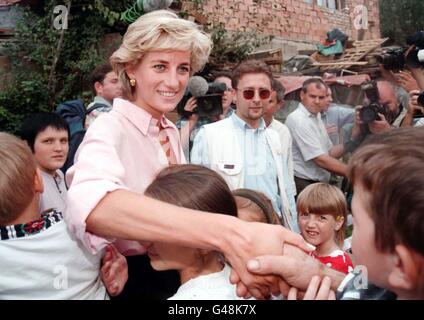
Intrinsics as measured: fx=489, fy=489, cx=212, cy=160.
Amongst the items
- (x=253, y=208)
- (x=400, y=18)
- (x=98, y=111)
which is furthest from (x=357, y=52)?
(x=253, y=208)

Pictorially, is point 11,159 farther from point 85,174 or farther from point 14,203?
point 85,174

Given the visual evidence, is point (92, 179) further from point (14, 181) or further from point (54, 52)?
point (54, 52)

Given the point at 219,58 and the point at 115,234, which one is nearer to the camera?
the point at 115,234

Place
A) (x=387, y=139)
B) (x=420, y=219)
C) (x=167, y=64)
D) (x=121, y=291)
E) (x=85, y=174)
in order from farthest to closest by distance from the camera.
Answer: (x=167, y=64) < (x=121, y=291) < (x=85, y=174) < (x=387, y=139) < (x=420, y=219)

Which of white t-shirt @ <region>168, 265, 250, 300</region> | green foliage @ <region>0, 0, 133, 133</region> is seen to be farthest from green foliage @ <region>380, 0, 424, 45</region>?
white t-shirt @ <region>168, 265, 250, 300</region>

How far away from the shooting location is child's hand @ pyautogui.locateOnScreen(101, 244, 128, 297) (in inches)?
59.1

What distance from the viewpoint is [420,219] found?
0.85 meters

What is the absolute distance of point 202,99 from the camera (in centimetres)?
373

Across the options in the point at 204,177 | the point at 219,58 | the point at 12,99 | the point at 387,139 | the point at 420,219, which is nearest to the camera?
the point at 420,219

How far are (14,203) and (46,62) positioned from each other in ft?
18.4

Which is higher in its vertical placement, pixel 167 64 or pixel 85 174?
pixel 167 64

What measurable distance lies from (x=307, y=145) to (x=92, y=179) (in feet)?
9.14

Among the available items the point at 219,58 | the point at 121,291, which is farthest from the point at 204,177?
the point at 219,58

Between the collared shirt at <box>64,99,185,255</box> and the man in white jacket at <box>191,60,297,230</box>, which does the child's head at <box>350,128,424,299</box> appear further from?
the man in white jacket at <box>191,60,297,230</box>
